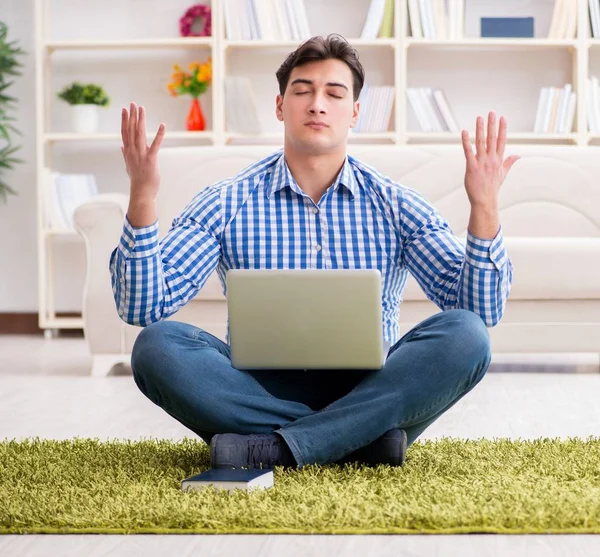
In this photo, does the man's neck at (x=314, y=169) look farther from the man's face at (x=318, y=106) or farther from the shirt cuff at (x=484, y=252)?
the shirt cuff at (x=484, y=252)

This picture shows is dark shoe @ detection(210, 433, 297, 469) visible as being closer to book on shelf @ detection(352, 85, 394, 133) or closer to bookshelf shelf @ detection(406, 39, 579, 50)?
book on shelf @ detection(352, 85, 394, 133)

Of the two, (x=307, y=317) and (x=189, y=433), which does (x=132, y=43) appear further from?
(x=307, y=317)

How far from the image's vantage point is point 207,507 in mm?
1439

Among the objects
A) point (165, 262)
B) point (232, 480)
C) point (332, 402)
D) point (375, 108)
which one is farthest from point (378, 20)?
point (232, 480)

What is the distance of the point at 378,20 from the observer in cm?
495

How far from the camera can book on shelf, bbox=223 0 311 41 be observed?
4.93 m

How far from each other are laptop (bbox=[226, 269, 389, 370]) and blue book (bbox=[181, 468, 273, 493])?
0.19 meters

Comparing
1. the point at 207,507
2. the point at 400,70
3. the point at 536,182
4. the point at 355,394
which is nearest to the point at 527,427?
the point at 355,394

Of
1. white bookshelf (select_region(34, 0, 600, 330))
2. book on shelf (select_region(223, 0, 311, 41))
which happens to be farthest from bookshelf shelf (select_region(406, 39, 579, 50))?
book on shelf (select_region(223, 0, 311, 41))

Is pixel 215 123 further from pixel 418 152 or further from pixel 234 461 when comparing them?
pixel 234 461

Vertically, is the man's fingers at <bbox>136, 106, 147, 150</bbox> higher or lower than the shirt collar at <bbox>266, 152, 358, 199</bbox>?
higher

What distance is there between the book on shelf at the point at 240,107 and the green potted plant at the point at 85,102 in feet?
1.91

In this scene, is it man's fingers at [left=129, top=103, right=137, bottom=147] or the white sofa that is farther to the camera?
the white sofa

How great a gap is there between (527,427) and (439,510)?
974 millimetres
